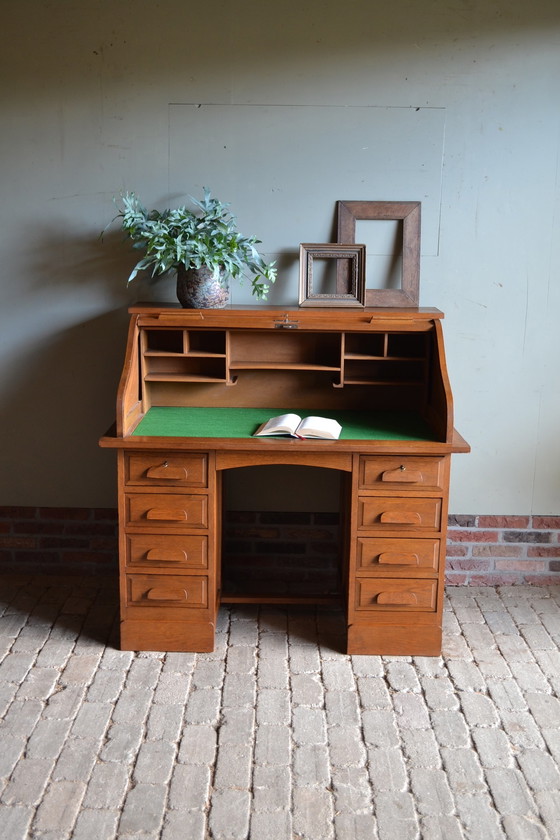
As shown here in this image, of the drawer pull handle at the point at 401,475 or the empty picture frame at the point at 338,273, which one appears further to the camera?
the empty picture frame at the point at 338,273

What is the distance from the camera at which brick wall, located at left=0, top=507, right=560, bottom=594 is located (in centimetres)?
399

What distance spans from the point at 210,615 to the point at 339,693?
59 centimetres

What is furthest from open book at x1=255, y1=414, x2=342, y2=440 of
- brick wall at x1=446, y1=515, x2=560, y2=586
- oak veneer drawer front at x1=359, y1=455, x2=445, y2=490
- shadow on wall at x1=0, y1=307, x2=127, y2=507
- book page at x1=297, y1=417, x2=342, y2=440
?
brick wall at x1=446, y1=515, x2=560, y2=586

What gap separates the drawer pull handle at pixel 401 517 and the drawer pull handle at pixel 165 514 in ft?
2.50

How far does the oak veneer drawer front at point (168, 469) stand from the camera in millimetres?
3246

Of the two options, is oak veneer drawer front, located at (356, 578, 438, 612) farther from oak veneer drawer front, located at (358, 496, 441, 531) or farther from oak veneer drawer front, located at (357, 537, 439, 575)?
oak veneer drawer front, located at (358, 496, 441, 531)

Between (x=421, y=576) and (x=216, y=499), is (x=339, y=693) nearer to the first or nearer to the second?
(x=421, y=576)

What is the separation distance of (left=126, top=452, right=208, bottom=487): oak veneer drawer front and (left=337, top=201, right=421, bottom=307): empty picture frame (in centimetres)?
105

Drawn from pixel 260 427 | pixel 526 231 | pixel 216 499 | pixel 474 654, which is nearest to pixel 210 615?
pixel 216 499

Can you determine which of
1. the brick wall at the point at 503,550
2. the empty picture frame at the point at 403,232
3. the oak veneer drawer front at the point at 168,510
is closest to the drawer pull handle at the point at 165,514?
the oak veneer drawer front at the point at 168,510

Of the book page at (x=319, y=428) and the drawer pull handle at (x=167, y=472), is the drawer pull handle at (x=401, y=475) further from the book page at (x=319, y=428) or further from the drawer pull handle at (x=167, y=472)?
the drawer pull handle at (x=167, y=472)

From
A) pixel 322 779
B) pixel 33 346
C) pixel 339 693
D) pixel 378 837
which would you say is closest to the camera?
pixel 378 837

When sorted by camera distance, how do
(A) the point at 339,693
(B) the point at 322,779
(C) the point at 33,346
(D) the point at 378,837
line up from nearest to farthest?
(D) the point at 378,837
(B) the point at 322,779
(A) the point at 339,693
(C) the point at 33,346

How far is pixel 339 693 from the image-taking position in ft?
10.2
